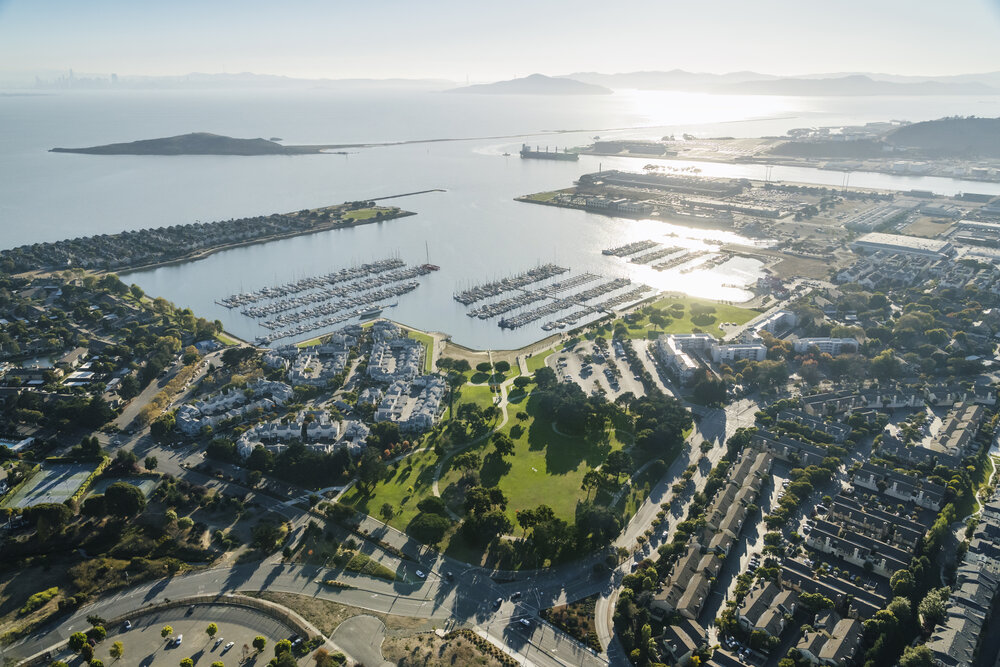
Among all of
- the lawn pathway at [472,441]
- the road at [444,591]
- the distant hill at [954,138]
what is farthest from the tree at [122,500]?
the distant hill at [954,138]

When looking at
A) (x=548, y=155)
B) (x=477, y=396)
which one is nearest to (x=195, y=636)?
(x=477, y=396)

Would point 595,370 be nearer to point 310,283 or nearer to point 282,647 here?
point 282,647

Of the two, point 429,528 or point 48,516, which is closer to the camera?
point 429,528

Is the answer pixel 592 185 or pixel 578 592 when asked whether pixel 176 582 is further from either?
pixel 592 185

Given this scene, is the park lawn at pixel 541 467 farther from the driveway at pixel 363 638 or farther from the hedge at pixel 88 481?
the hedge at pixel 88 481

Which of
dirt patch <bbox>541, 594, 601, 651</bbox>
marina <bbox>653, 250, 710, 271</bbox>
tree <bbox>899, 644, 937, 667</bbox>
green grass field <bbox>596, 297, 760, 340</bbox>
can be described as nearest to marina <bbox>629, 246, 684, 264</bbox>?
marina <bbox>653, 250, 710, 271</bbox>

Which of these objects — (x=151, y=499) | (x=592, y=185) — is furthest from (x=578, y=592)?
(x=592, y=185)

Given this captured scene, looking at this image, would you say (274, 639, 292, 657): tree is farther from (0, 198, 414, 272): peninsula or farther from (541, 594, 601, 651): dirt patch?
(0, 198, 414, 272): peninsula
